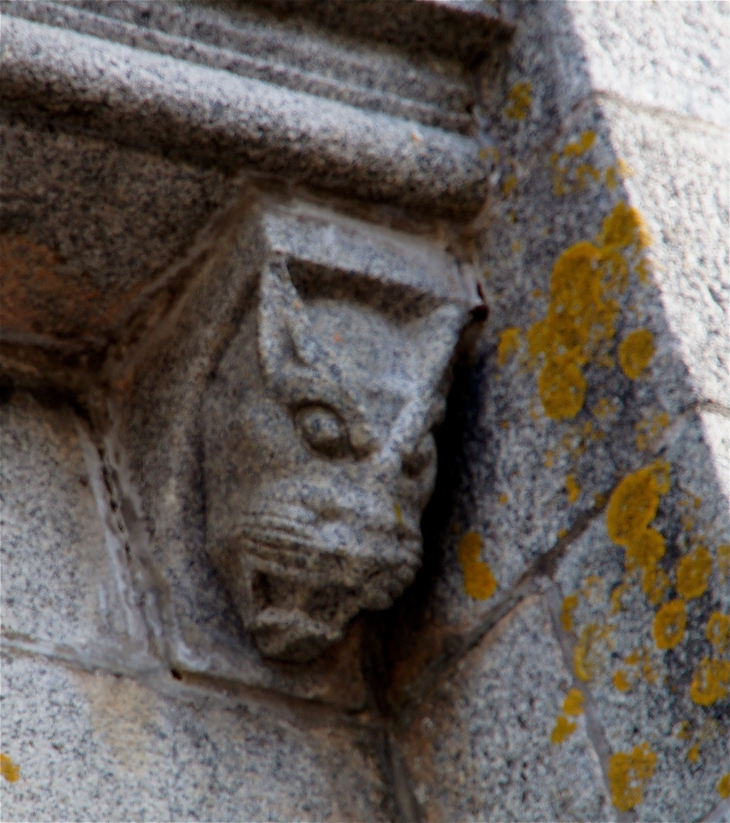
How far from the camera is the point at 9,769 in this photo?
1.16 m

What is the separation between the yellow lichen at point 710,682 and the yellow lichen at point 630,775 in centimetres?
7

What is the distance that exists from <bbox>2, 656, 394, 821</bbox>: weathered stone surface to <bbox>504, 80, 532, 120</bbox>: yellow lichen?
72cm

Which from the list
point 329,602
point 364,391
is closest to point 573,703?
point 329,602

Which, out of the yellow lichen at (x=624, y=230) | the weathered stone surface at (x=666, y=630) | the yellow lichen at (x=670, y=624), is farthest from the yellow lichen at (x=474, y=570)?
the yellow lichen at (x=624, y=230)

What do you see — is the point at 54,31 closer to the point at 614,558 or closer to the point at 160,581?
the point at 160,581

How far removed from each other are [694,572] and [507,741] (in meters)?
0.28

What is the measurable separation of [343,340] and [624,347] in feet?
0.98

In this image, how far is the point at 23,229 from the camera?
1.37 m

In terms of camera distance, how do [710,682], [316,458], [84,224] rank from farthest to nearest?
[84,224], [316,458], [710,682]

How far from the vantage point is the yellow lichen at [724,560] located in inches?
42.1

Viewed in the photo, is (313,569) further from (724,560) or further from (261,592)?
(724,560)

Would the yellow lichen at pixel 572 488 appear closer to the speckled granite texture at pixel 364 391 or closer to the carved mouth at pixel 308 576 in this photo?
the speckled granite texture at pixel 364 391

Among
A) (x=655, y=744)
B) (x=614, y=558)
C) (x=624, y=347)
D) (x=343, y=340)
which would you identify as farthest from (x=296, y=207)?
(x=655, y=744)

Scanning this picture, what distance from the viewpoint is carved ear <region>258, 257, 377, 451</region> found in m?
1.28
